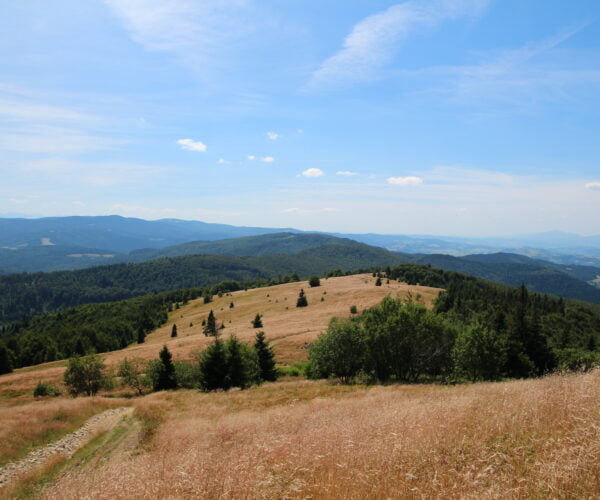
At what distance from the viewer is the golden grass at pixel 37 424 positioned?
18594mm

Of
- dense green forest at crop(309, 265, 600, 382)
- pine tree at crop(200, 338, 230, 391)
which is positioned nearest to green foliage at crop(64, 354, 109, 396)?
pine tree at crop(200, 338, 230, 391)

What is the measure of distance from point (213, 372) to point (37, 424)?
18471mm

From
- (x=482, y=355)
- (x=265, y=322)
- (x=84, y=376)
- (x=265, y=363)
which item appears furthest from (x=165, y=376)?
(x=265, y=322)

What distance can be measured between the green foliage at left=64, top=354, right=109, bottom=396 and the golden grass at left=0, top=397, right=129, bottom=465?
16356 mm

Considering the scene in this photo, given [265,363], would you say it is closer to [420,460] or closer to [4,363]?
[420,460]

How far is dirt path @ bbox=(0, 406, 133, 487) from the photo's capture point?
51.3 ft

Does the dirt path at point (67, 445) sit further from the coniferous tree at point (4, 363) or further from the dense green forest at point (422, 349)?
the coniferous tree at point (4, 363)

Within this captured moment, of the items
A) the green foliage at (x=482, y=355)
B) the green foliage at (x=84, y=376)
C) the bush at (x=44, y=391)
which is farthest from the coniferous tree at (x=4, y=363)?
the green foliage at (x=482, y=355)

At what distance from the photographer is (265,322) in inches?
3578

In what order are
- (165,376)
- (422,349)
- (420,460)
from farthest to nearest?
(165,376) → (422,349) → (420,460)

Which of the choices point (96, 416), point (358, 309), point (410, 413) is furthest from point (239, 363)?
point (358, 309)

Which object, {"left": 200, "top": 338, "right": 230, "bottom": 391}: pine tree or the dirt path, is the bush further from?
the dirt path

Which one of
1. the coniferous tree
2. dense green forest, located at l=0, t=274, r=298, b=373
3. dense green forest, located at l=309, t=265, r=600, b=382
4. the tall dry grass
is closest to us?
the tall dry grass

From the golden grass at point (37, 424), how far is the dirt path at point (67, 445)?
693 millimetres
